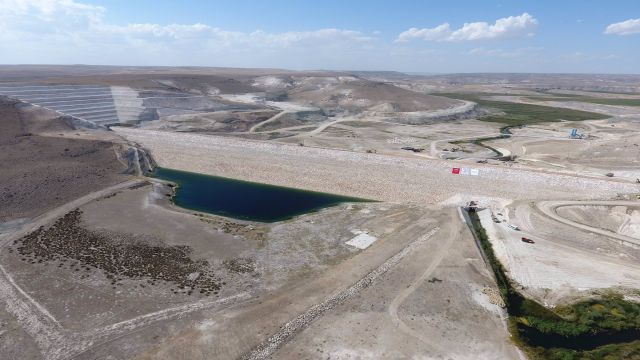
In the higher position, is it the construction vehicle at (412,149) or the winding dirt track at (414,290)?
the construction vehicle at (412,149)

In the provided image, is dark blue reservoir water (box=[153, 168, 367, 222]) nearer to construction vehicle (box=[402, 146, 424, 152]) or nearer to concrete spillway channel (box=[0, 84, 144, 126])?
construction vehicle (box=[402, 146, 424, 152])

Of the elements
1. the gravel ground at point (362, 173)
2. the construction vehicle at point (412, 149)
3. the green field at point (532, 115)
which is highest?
the green field at point (532, 115)

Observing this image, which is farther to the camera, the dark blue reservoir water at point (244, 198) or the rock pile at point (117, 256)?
the dark blue reservoir water at point (244, 198)

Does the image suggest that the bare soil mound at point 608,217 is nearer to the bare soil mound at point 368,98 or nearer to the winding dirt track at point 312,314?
the winding dirt track at point 312,314

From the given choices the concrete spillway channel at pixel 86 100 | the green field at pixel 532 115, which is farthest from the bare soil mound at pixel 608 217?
the concrete spillway channel at pixel 86 100

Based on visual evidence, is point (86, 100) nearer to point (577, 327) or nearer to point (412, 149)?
point (412, 149)

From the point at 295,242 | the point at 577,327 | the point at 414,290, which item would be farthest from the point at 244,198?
the point at 577,327

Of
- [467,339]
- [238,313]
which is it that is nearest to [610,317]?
[467,339]
